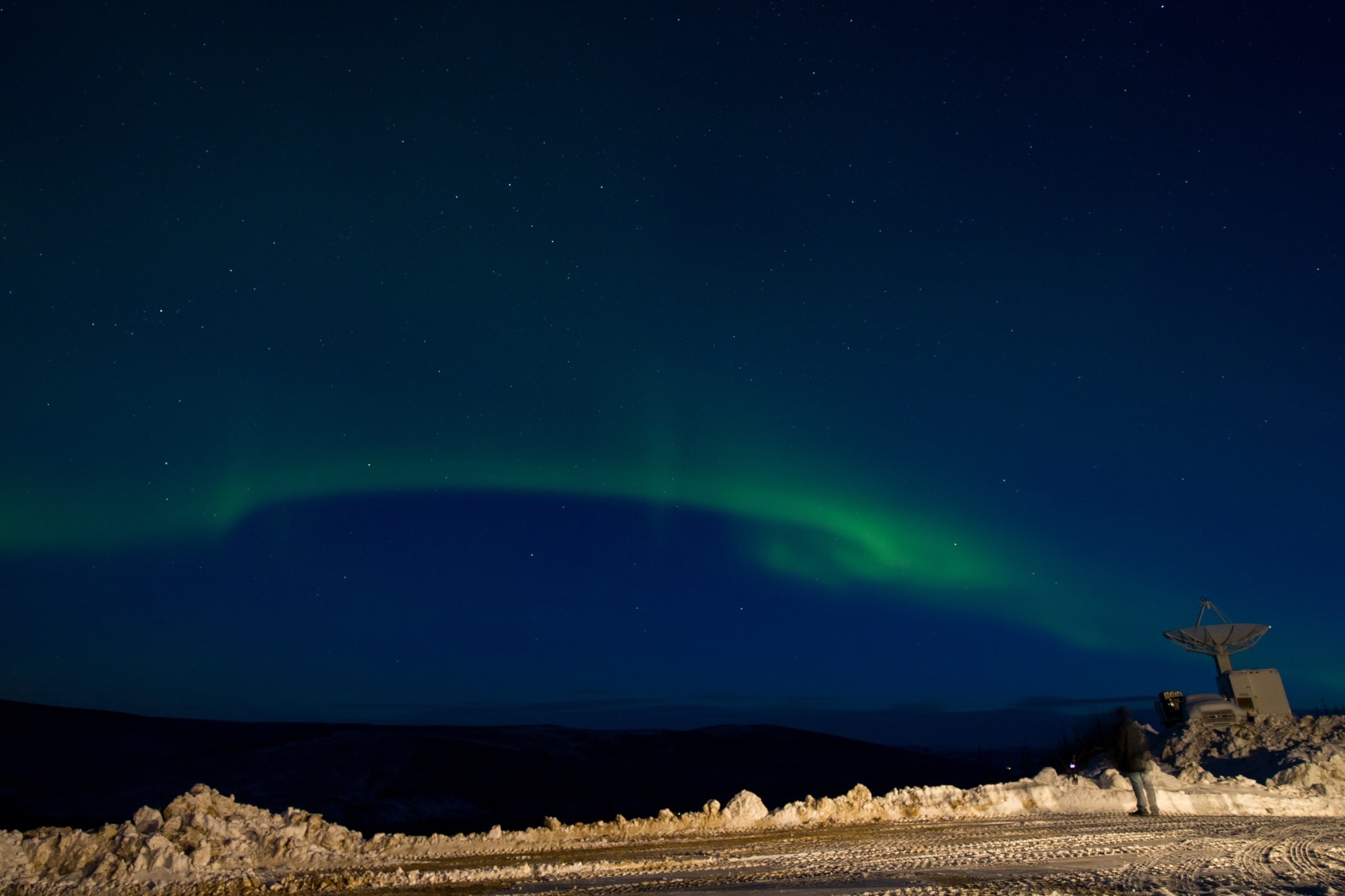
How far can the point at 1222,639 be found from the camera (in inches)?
1821

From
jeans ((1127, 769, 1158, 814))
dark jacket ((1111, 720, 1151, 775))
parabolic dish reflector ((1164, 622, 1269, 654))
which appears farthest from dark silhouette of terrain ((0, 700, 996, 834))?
jeans ((1127, 769, 1158, 814))

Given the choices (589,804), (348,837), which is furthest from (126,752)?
(348,837)

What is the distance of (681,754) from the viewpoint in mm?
78375

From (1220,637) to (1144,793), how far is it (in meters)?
31.2

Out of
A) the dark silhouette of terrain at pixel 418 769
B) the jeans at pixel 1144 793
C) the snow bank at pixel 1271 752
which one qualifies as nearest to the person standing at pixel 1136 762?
the jeans at pixel 1144 793

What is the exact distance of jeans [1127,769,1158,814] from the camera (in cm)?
2127

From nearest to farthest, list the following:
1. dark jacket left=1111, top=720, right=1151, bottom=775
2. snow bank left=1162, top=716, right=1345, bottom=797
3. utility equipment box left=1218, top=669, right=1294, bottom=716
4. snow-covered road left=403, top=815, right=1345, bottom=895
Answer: snow-covered road left=403, top=815, right=1345, bottom=895, dark jacket left=1111, top=720, right=1151, bottom=775, snow bank left=1162, top=716, right=1345, bottom=797, utility equipment box left=1218, top=669, right=1294, bottom=716

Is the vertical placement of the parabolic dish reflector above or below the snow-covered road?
above

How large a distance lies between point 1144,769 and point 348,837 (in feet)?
67.0

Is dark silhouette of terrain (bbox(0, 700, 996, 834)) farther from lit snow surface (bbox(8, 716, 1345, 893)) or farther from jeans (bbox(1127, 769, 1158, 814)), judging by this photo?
jeans (bbox(1127, 769, 1158, 814))

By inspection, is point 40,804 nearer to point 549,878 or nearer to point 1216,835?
point 549,878

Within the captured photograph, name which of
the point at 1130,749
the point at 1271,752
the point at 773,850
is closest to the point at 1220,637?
the point at 1271,752

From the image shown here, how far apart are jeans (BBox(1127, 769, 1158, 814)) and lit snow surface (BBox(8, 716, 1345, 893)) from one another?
57cm

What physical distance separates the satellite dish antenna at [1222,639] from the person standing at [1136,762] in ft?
89.7
